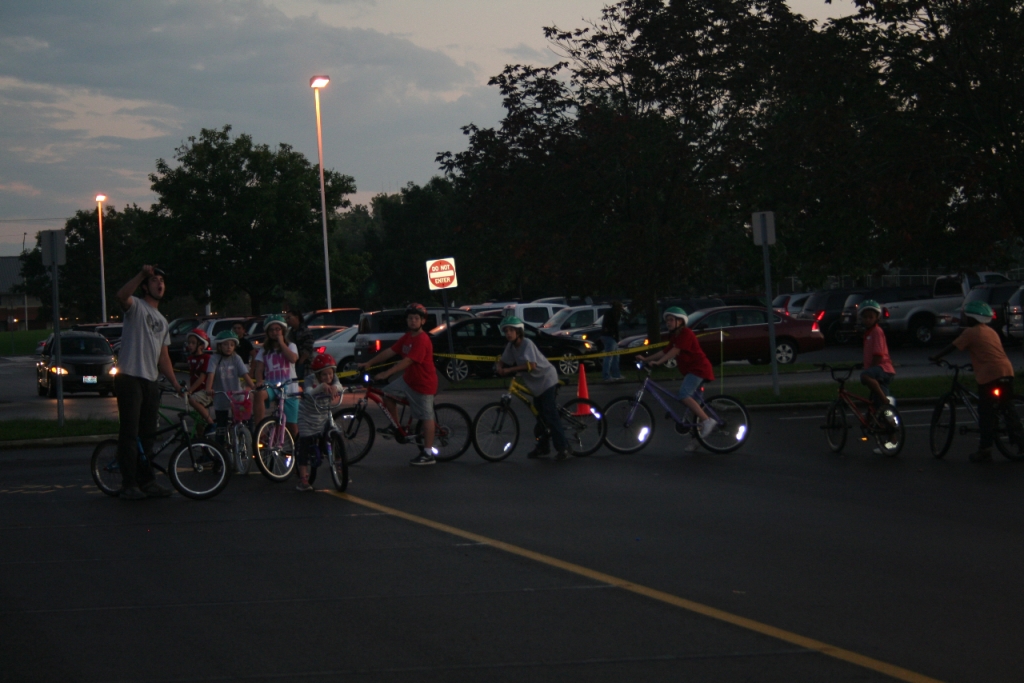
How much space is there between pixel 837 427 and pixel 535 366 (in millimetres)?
3448

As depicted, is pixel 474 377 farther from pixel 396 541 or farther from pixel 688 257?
pixel 396 541

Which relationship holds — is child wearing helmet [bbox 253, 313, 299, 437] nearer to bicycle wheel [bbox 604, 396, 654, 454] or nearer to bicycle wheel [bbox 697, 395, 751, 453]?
bicycle wheel [bbox 604, 396, 654, 454]

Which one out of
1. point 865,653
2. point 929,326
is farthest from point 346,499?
point 929,326

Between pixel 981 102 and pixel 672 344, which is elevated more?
pixel 981 102

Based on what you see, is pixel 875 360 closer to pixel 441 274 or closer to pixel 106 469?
pixel 106 469

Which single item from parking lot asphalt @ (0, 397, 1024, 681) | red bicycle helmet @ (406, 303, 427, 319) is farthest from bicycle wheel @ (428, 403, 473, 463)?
parking lot asphalt @ (0, 397, 1024, 681)

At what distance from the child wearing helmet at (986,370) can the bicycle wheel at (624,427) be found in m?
3.53

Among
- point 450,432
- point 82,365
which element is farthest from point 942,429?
point 82,365

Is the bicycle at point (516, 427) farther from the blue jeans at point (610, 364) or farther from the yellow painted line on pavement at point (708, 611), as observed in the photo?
the blue jeans at point (610, 364)

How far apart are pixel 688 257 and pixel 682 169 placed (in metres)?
2.14

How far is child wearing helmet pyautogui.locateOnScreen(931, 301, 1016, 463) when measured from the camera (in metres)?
12.3

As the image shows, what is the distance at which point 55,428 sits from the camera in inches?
707

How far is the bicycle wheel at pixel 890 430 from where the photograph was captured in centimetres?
1327

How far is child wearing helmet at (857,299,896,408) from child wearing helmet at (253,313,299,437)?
241 inches
